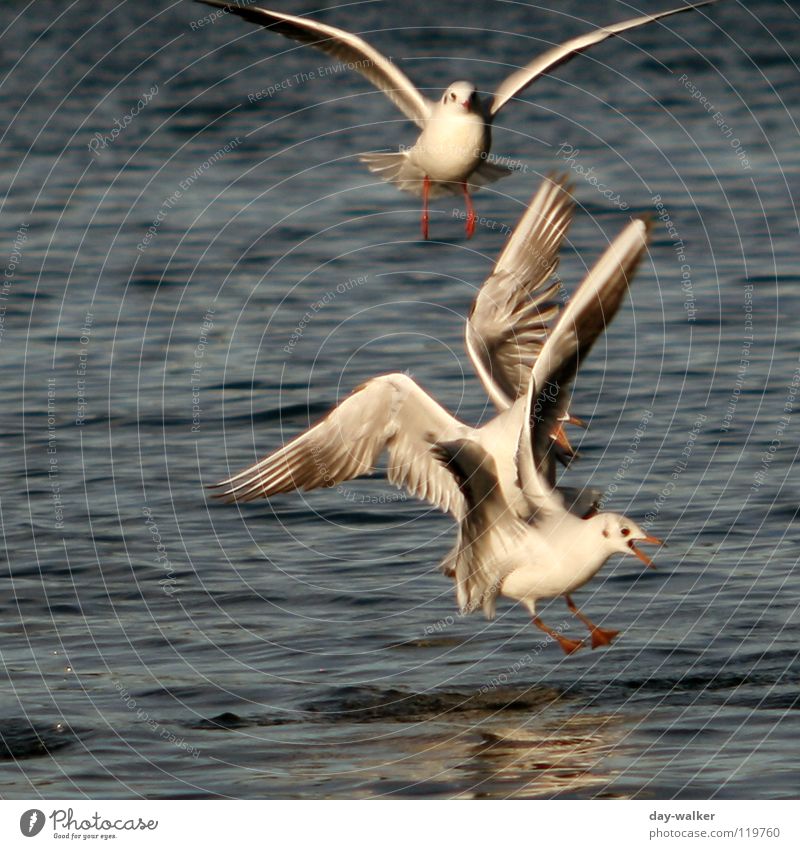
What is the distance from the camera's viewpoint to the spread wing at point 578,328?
9.36 metres

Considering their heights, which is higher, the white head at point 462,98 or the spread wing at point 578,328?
the white head at point 462,98

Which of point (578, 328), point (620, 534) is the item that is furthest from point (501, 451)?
point (578, 328)

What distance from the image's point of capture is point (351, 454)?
40.3 ft

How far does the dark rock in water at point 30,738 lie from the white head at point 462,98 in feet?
16.0

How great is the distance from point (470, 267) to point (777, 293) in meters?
4.26

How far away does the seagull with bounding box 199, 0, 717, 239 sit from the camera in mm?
11305

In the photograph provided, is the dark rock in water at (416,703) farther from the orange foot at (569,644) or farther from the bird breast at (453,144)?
the bird breast at (453,144)

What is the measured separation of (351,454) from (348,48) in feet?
9.12

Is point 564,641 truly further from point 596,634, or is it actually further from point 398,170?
point 398,170

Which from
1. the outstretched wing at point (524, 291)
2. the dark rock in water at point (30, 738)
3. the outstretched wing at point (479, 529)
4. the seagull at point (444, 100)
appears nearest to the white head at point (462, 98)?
the seagull at point (444, 100)
